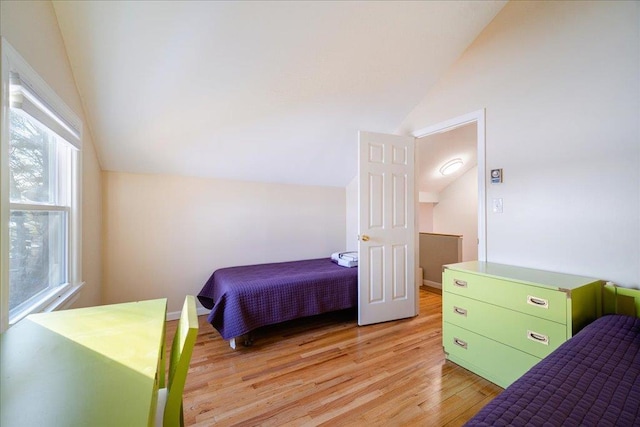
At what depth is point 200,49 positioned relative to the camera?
182 centimetres

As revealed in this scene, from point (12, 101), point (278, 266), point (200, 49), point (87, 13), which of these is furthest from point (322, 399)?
point (87, 13)

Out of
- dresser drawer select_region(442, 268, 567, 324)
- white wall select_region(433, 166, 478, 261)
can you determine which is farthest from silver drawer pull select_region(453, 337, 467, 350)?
white wall select_region(433, 166, 478, 261)

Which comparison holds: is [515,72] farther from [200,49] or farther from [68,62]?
[68,62]

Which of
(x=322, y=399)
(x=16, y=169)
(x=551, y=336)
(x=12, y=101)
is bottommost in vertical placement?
(x=322, y=399)

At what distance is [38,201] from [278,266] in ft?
6.85

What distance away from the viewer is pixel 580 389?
2.77ft

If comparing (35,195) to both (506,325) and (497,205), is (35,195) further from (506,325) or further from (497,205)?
(497,205)

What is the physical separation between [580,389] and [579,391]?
15 millimetres

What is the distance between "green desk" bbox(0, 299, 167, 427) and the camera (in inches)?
23.9

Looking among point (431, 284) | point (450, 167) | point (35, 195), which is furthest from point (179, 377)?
point (450, 167)

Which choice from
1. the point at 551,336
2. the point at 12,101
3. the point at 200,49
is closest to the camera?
the point at 12,101

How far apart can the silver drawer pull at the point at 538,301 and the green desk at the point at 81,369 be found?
1.90 m

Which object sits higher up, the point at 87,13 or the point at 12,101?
the point at 87,13

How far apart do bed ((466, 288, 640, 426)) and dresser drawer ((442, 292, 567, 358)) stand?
329 millimetres
